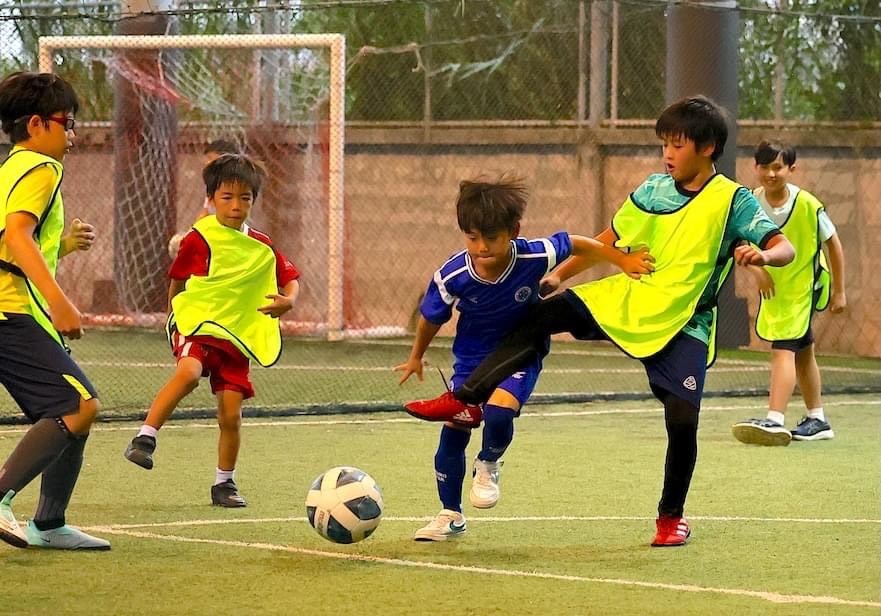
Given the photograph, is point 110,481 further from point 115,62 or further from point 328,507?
point 115,62

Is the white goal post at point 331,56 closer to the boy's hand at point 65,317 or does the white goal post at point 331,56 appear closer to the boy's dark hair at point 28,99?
the boy's dark hair at point 28,99

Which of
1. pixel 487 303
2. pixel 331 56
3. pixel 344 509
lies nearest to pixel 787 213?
pixel 487 303

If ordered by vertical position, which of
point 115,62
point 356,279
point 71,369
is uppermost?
point 115,62

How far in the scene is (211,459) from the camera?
356 inches

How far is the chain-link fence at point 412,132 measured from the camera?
15.9 meters

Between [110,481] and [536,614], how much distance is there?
3495 millimetres

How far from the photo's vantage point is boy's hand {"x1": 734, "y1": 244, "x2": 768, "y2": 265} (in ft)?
20.3

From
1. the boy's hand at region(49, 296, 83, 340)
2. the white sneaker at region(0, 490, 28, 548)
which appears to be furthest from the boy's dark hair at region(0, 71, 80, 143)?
the white sneaker at region(0, 490, 28, 548)

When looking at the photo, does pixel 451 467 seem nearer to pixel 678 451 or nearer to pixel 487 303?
pixel 487 303

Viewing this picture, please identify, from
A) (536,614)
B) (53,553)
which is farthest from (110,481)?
(536,614)

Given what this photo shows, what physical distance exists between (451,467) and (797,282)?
399 cm

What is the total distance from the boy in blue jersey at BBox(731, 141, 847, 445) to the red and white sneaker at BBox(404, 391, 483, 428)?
3.49 m

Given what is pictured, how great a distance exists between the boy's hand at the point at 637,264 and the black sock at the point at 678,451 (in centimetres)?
48

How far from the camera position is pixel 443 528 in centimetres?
668
